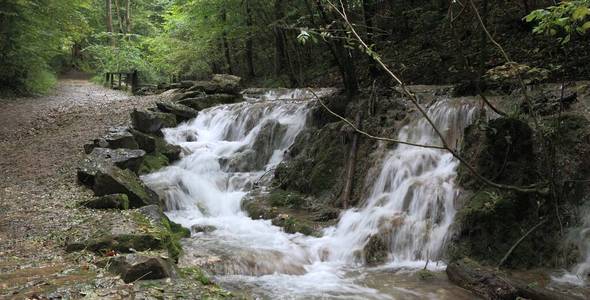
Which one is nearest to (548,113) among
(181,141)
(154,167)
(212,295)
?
(212,295)

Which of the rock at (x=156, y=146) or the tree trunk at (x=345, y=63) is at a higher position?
the tree trunk at (x=345, y=63)

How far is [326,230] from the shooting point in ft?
25.6

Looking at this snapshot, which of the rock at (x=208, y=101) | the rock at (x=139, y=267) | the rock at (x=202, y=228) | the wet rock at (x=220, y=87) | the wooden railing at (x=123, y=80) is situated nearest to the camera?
the rock at (x=139, y=267)

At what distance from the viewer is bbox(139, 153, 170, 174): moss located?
10586mm

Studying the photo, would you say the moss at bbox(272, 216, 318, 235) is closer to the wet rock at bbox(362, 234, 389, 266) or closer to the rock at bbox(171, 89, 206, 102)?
the wet rock at bbox(362, 234, 389, 266)

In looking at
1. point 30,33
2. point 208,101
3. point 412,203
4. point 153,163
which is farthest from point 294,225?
point 30,33

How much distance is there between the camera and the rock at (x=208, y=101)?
16.1 metres

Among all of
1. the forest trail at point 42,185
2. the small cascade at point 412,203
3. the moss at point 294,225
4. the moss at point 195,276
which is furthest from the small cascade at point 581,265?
the forest trail at point 42,185

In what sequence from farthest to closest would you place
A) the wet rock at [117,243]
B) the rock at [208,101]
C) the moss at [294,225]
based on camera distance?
the rock at [208,101], the moss at [294,225], the wet rock at [117,243]

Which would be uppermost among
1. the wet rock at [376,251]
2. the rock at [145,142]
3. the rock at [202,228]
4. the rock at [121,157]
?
the rock at [145,142]

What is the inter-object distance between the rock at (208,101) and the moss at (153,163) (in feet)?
15.7

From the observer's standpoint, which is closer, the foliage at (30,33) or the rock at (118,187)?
the rock at (118,187)

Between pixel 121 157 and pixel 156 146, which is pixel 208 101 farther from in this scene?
pixel 121 157

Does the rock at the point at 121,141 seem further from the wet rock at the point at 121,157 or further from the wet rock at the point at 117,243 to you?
the wet rock at the point at 117,243
